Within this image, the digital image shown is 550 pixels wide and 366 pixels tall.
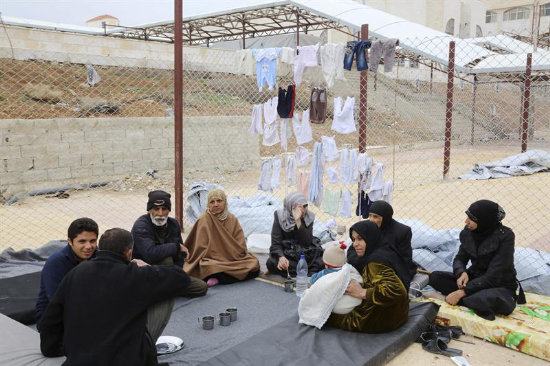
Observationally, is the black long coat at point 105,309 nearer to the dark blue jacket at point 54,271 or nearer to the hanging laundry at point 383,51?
the dark blue jacket at point 54,271

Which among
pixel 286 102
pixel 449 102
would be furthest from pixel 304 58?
pixel 449 102

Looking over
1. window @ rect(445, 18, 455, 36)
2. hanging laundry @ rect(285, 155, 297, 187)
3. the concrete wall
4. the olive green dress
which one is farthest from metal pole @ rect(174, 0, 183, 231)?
window @ rect(445, 18, 455, 36)

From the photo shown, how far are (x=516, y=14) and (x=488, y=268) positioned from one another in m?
41.5

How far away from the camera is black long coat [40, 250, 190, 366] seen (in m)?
2.32

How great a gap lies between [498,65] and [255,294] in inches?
488

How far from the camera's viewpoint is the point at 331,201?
19.0ft

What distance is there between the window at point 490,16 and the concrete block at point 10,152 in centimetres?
4004

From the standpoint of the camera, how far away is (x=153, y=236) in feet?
13.8

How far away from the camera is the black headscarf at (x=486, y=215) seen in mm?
3693

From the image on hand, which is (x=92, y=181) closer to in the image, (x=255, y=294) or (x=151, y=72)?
(x=255, y=294)

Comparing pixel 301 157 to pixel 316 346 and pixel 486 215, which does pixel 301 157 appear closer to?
pixel 486 215

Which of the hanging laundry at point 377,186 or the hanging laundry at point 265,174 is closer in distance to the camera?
the hanging laundry at point 377,186

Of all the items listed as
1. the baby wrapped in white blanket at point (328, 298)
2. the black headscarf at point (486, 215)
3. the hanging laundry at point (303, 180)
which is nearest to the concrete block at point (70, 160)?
the hanging laundry at point (303, 180)

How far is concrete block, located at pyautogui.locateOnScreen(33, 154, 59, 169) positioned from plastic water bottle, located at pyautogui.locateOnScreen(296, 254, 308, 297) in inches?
260
